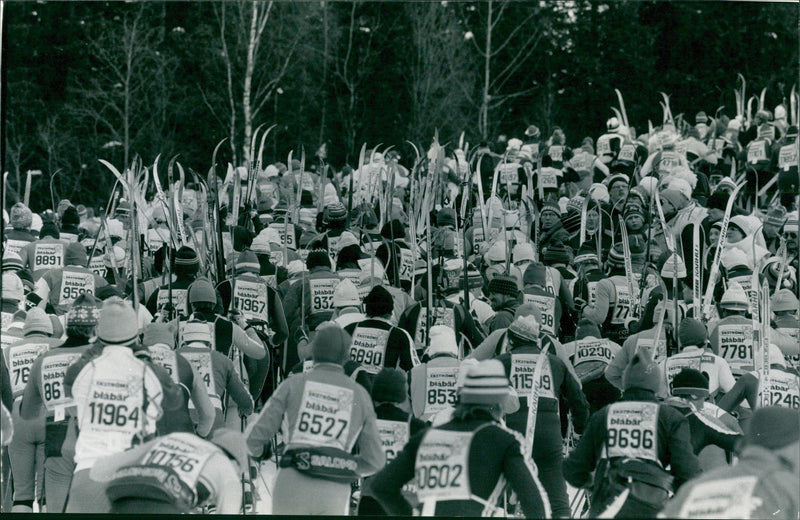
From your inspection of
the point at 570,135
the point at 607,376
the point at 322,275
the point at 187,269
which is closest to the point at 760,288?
the point at 607,376

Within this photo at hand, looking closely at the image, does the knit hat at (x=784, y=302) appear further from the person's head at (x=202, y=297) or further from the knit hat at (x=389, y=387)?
the person's head at (x=202, y=297)

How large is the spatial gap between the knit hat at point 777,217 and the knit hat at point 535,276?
429cm

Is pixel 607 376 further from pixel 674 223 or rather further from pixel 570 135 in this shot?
pixel 570 135

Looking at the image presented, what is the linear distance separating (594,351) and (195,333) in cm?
294

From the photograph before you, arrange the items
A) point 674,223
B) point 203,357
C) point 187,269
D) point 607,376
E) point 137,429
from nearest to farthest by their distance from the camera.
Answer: point 137,429, point 203,357, point 607,376, point 187,269, point 674,223

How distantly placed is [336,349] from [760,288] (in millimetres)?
3507

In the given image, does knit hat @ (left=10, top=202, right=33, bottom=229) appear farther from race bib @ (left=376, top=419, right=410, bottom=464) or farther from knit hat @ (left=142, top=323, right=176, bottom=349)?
race bib @ (left=376, top=419, right=410, bottom=464)

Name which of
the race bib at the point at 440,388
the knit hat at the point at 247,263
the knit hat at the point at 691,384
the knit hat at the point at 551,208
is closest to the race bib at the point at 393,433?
the race bib at the point at 440,388

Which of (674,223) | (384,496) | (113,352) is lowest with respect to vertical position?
(384,496)

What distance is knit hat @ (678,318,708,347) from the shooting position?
8.22 m

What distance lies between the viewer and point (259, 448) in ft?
21.4

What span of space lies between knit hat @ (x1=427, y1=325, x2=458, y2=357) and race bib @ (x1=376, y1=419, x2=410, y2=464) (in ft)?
2.27

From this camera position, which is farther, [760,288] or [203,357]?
[760,288]

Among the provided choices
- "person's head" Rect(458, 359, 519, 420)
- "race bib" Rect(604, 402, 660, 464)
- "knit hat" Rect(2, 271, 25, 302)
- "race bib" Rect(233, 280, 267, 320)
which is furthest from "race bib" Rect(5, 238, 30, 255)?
"race bib" Rect(604, 402, 660, 464)
